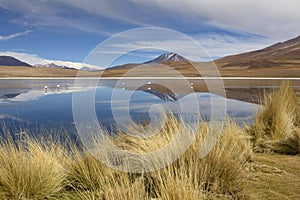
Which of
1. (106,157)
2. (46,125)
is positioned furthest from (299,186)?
(46,125)

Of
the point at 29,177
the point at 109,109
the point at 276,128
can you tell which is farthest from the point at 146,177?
the point at 109,109

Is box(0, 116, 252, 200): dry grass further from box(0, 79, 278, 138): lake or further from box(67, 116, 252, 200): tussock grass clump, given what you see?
box(0, 79, 278, 138): lake

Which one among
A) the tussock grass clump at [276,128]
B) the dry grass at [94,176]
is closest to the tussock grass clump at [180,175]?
the dry grass at [94,176]

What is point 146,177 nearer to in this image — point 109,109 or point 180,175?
point 180,175

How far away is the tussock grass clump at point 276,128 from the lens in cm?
514

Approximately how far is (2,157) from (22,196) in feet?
1.70

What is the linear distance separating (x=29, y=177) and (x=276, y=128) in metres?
4.38

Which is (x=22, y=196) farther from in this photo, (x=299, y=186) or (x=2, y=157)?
(x=299, y=186)

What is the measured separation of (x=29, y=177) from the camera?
3.01m

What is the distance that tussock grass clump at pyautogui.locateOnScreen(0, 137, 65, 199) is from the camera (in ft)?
9.59

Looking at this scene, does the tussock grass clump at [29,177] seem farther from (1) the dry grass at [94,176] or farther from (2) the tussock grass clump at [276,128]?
(2) the tussock grass clump at [276,128]

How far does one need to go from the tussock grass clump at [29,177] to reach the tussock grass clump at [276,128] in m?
3.38

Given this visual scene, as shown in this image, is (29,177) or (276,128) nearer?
(29,177)

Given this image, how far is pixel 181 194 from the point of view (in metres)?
2.36
